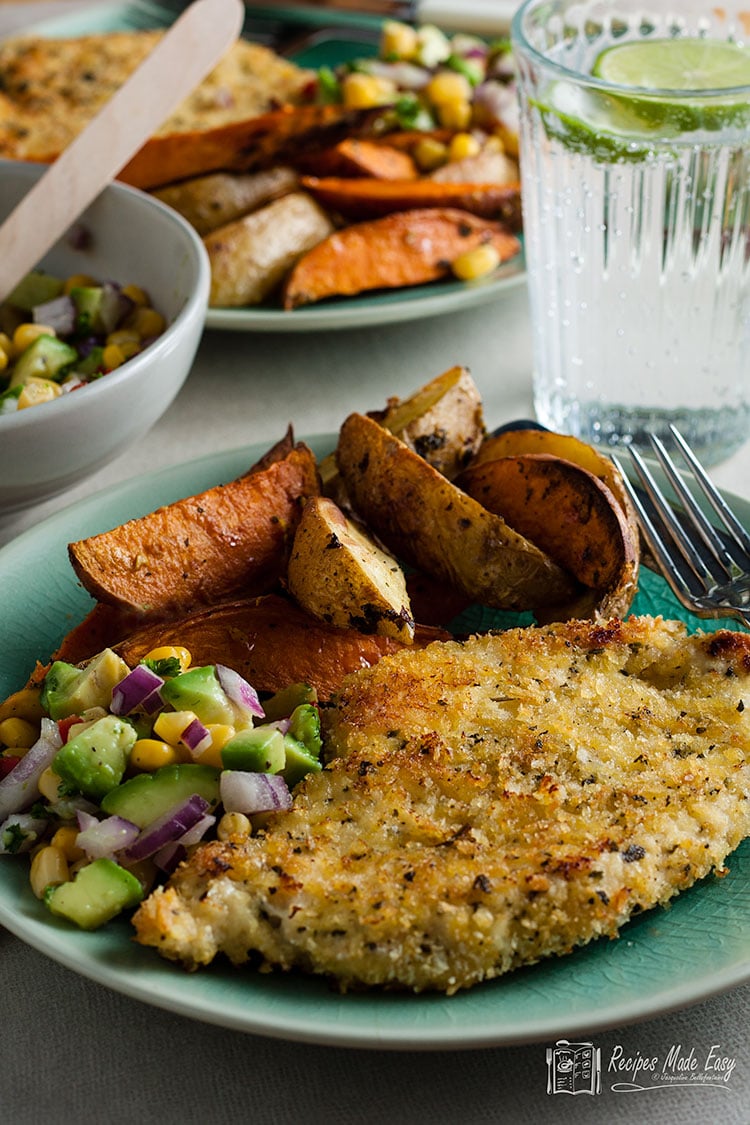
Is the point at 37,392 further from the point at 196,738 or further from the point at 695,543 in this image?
the point at 695,543

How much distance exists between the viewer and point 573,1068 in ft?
6.00

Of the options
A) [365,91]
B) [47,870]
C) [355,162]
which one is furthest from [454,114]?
[47,870]

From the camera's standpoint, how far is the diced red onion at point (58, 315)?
3300 mm

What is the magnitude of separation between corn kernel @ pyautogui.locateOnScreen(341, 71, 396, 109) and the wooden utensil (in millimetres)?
1296

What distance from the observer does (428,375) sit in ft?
12.7

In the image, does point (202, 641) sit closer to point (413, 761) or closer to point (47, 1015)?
point (413, 761)

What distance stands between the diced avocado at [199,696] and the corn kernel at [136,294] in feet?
5.57

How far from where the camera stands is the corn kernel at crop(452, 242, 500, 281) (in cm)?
385

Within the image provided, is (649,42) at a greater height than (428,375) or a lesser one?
greater

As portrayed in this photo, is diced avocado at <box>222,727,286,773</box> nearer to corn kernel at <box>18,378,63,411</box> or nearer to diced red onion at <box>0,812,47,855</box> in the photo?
diced red onion at <box>0,812,47,855</box>

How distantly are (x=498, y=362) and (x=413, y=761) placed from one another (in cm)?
220

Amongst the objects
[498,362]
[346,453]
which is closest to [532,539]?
[346,453]

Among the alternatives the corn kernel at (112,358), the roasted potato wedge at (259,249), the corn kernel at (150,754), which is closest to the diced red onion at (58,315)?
the corn kernel at (112,358)

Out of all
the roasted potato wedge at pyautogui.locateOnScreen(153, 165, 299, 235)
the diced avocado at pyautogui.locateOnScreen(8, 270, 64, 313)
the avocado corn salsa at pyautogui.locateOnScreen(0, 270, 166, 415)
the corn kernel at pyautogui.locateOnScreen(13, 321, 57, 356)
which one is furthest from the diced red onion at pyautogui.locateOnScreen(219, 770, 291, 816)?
the roasted potato wedge at pyautogui.locateOnScreen(153, 165, 299, 235)
